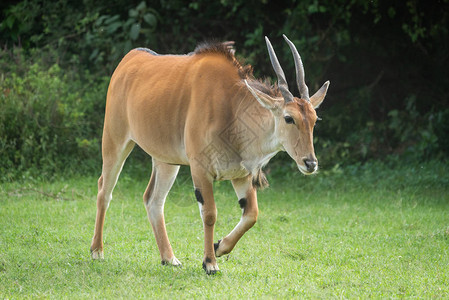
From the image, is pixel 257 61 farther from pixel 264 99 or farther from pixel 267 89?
pixel 264 99

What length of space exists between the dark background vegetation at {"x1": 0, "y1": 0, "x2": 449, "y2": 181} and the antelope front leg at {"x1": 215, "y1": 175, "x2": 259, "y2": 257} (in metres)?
4.48

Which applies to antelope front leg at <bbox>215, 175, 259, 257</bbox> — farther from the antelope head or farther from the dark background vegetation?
the dark background vegetation

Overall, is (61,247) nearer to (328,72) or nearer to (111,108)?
(111,108)

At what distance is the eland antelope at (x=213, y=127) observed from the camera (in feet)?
15.9

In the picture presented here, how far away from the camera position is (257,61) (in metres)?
10.6

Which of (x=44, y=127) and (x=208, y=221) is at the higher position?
(x=208, y=221)

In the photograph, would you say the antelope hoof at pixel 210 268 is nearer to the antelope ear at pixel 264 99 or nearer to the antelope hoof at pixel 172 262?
the antelope hoof at pixel 172 262

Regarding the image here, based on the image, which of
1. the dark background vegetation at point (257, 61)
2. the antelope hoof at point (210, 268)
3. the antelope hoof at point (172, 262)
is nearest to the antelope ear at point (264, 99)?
the antelope hoof at point (210, 268)

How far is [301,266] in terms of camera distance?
5.45 m

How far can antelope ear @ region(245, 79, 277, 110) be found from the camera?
15.7ft

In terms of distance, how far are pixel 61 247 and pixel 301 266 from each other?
2.12 metres

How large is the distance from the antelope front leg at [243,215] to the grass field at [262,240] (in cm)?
20

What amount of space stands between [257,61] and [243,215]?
18.9ft

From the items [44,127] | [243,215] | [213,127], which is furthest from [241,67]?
[44,127]
